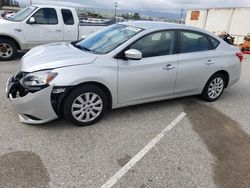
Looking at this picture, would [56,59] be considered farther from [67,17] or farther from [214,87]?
[67,17]

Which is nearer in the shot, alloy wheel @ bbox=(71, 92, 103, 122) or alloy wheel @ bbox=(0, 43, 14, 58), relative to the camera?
alloy wheel @ bbox=(71, 92, 103, 122)

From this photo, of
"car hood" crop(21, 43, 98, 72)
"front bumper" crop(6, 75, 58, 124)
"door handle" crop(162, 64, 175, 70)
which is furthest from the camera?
"door handle" crop(162, 64, 175, 70)

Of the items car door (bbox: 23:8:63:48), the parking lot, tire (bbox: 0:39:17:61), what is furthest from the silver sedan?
tire (bbox: 0:39:17:61)

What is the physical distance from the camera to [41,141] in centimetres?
335

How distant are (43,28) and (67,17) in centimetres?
98

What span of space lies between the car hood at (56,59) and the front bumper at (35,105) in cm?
35

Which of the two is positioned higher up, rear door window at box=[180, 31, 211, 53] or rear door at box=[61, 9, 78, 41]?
rear door window at box=[180, 31, 211, 53]

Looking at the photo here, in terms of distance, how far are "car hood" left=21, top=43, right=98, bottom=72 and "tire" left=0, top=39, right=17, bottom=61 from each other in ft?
13.4

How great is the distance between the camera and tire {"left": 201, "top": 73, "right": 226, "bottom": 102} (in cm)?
506

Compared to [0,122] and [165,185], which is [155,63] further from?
[0,122]

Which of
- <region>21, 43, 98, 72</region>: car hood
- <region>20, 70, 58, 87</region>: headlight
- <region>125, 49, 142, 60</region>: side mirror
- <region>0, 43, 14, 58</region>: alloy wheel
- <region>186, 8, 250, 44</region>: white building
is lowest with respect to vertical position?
<region>186, 8, 250, 44</region>: white building

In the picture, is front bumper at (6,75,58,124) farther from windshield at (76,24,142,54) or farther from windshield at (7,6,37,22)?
windshield at (7,6,37,22)

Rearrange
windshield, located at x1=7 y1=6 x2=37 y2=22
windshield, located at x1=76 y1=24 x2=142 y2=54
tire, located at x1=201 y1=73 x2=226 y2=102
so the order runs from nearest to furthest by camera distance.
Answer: windshield, located at x1=76 y1=24 x2=142 y2=54, tire, located at x1=201 y1=73 x2=226 y2=102, windshield, located at x1=7 y1=6 x2=37 y2=22

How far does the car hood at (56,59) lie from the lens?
139 inches
